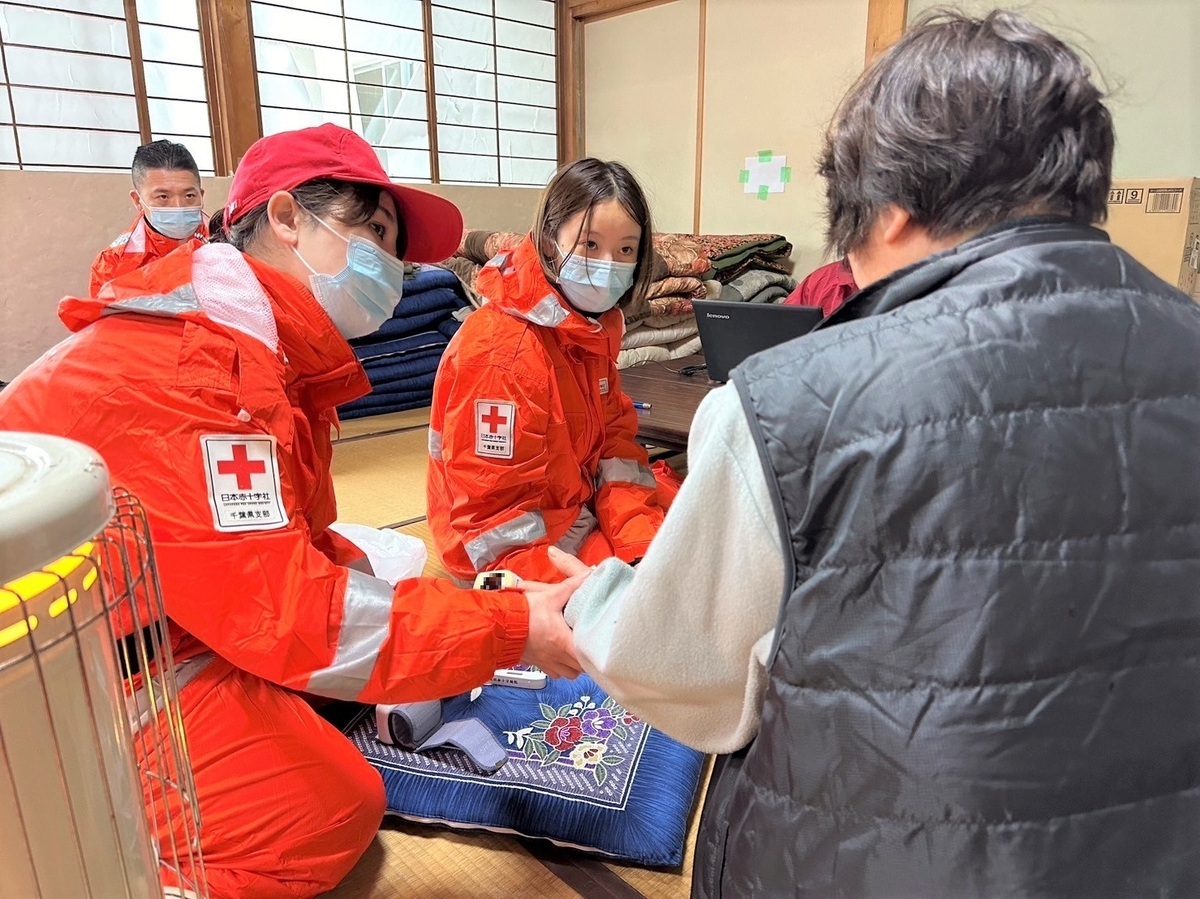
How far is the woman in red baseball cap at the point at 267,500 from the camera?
1057mm

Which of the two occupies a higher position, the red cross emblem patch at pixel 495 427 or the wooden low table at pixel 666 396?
the red cross emblem patch at pixel 495 427

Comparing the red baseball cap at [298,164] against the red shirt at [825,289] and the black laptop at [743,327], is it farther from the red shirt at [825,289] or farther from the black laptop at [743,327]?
the red shirt at [825,289]

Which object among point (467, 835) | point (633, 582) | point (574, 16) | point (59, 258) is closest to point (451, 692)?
point (467, 835)

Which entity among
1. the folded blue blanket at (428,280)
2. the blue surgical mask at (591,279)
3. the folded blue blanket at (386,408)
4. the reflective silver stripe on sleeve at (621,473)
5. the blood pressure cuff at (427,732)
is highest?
the blue surgical mask at (591,279)

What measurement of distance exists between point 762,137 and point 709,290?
1084mm

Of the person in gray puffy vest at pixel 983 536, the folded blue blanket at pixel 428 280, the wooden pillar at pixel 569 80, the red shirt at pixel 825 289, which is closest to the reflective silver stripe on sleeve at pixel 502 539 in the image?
the person in gray puffy vest at pixel 983 536

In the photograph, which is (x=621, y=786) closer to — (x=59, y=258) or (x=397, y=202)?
(x=397, y=202)

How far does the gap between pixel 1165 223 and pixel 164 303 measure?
129 inches

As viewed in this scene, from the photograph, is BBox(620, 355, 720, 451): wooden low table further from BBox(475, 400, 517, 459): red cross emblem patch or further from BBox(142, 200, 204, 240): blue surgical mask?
BBox(142, 200, 204, 240): blue surgical mask

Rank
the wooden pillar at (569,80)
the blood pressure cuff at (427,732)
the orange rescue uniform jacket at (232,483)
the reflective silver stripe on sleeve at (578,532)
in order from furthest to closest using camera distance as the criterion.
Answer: the wooden pillar at (569,80) → the reflective silver stripe on sleeve at (578,532) → the blood pressure cuff at (427,732) → the orange rescue uniform jacket at (232,483)

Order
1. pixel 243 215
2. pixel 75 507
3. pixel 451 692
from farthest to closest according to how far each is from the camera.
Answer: pixel 243 215 → pixel 451 692 → pixel 75 507

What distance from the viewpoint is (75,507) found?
50 cm

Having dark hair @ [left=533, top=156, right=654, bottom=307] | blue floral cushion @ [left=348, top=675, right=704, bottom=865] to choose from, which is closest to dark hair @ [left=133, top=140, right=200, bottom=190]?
dark hair @ [left=533, top=156, right=654, bottom=307]

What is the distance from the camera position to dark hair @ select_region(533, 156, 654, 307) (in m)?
1.94
